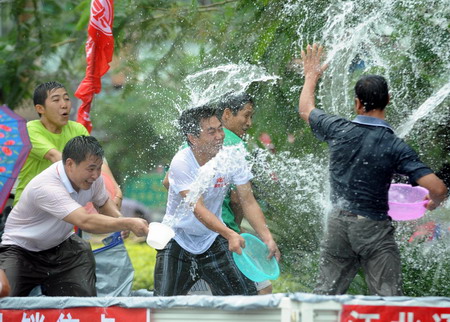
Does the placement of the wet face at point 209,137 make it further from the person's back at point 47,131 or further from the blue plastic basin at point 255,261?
the person's back at point 47,131

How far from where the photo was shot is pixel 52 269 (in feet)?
19.3

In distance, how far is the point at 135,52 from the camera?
9.60 meters

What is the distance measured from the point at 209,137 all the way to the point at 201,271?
3.10ft

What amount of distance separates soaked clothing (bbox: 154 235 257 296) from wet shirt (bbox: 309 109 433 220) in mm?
1125

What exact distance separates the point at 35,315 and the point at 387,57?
360 cm

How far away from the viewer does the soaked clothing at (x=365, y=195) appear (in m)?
4.93

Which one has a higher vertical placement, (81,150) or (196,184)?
(81,150)

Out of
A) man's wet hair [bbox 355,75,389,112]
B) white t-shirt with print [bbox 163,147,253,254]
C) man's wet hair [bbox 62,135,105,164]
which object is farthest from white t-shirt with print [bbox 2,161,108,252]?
man's wet hair [bbox 355,75,389,112]

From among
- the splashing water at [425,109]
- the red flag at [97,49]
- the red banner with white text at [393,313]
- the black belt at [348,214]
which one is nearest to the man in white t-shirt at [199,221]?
the black belt at [348,214]

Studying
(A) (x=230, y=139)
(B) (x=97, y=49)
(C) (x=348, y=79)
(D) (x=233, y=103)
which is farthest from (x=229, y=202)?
(B) (x=97, y=49)

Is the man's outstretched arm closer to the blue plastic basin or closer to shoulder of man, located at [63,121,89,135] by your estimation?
the blue plastic basin

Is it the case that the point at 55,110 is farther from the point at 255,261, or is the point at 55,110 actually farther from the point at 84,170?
the point at 255,261

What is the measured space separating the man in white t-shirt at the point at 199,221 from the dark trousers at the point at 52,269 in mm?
514

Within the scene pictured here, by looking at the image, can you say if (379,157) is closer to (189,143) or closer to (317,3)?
(189,143)
